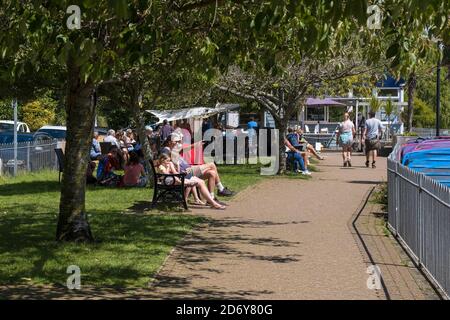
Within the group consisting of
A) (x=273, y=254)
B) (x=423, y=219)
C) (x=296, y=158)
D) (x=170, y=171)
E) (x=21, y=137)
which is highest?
(x=21, y=137)

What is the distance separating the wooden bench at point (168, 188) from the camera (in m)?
13.5

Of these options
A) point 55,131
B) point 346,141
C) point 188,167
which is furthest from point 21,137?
point 188,167

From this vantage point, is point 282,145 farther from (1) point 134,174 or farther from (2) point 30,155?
(2) point 30,155

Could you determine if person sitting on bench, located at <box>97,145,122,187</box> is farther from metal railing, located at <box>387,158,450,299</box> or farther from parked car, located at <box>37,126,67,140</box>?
parked car, located at <box>37,126,67,140</box>

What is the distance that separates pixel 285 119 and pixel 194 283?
14816 millimetres

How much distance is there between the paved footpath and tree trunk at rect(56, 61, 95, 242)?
1.35 meters

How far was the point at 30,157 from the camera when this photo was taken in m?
23.8

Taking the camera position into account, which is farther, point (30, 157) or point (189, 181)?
point (30, 157)

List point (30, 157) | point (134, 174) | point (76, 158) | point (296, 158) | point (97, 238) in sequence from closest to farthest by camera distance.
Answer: point (76, 158), point (97, 238), point (134, 174), point (296, 158), point (30, 157)

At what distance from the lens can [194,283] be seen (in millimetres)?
7852

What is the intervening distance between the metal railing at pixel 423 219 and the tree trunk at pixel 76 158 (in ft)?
13.5

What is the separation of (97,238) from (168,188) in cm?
315
